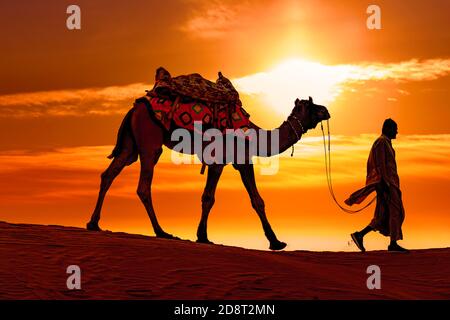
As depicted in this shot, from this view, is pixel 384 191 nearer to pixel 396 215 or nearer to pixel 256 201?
pixel 396 215

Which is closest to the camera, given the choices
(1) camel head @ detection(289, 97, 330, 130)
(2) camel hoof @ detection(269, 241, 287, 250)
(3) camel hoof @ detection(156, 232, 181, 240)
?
(3) camel hoof @ detection(156, 232, 181, 240)

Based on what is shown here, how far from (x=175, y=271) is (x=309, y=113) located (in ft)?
19.2

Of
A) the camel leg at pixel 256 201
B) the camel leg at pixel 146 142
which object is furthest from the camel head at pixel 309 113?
the camel leg at pixel 146 142

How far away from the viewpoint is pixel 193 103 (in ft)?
52.3

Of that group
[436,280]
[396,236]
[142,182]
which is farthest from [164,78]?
[436,280]

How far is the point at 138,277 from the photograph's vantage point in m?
11.5

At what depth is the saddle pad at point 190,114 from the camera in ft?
51.5

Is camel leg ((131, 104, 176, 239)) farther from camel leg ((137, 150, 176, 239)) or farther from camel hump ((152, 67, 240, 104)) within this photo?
camel hump ((152, 67, 240, 104))

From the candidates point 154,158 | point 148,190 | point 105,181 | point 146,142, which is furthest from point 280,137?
point 105,181

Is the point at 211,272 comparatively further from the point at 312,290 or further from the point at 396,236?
the point at 396,236

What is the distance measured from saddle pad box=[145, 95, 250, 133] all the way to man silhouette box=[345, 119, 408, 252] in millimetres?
2560

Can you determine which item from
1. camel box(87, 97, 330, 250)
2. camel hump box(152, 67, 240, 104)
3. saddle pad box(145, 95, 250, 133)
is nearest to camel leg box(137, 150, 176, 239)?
camel box(87, 97, 330, 250)

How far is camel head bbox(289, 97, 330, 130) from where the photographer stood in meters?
16.5
